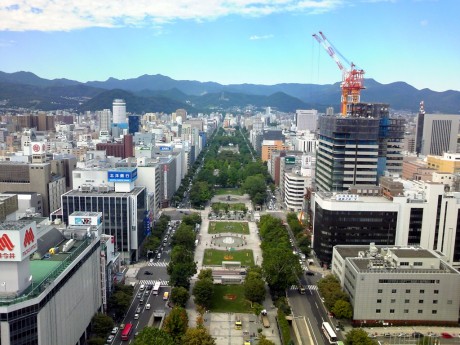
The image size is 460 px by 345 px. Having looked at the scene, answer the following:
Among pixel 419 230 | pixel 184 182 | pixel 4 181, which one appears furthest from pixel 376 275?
pixel 184 182

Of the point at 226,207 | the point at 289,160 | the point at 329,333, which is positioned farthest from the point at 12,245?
the point at 289,160

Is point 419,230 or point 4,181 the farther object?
point 4,181

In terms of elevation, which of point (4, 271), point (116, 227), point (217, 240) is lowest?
point (217, 240)

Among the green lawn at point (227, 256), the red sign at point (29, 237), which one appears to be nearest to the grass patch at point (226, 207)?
the green lawn at point (227, 256)

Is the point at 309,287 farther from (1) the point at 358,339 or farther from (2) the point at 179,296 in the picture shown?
(2) the point at 179,296

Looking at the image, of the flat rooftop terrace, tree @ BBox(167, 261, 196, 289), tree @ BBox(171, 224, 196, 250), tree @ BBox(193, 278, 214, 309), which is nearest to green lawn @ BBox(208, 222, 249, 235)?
tree @ BBox(171, 224, 196, 250)

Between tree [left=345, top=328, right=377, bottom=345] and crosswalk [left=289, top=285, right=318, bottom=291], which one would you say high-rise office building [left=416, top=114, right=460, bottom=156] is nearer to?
crosswalk [left=289, top=285, right=318, bottom=291]

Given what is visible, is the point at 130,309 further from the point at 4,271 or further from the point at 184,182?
the point at 184,182
